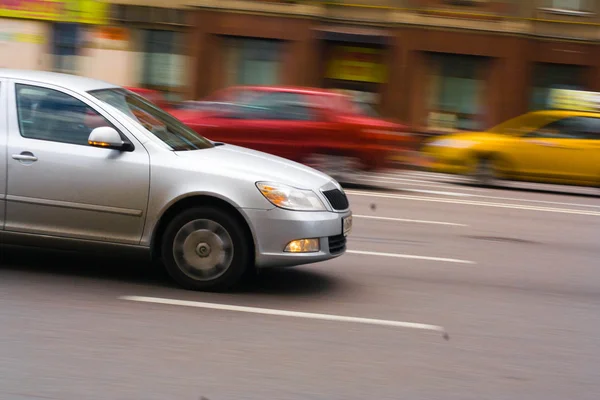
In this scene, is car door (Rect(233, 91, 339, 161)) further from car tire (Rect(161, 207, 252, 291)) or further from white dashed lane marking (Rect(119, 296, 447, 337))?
white dashed lane marking (Rect(119, 296, 447, 337))

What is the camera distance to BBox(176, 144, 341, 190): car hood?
266 inches

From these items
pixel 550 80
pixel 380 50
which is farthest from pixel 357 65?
pixel 550 80

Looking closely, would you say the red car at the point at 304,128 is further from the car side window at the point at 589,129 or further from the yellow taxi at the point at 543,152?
the car side window at the point at 589,129

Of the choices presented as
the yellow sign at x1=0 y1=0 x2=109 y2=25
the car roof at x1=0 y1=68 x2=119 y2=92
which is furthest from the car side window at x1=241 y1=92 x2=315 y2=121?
the yellow sign at x1=0 y1=0 x2=109 y2=25

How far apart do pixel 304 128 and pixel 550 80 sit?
45.4 feet

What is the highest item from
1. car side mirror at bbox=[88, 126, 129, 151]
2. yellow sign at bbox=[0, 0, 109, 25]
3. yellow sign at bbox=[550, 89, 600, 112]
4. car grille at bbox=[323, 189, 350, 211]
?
yellow sign at bbox=[0, 0, 109, 25]

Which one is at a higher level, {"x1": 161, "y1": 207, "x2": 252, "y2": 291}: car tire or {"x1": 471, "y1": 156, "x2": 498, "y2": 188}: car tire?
{"x1": 161, "y1": 207, "x2": 252, "y2": 291}: car tire

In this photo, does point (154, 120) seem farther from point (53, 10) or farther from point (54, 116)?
point (53, 10)

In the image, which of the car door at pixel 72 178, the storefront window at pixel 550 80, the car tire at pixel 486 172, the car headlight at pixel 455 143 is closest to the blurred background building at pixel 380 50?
the storefront window at pixel 550 80

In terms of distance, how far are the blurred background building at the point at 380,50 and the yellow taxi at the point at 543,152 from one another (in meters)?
9.28

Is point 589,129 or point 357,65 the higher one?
point 357,65

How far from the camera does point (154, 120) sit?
7.33 metres

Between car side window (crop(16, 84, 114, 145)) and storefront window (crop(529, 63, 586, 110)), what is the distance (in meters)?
21.4

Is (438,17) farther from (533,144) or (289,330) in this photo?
(289,330)
